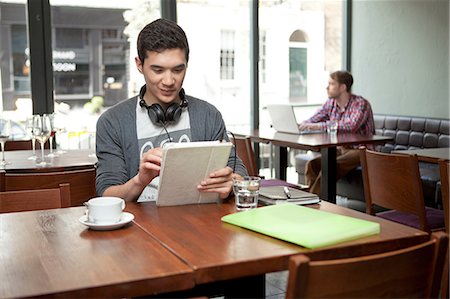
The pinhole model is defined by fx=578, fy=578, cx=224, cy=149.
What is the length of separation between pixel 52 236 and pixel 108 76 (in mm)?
4052

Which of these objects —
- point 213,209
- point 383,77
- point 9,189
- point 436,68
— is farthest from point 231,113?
point 213,209

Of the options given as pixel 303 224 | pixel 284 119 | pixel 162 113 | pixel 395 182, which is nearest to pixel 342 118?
pixel 284 119

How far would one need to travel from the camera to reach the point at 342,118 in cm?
514

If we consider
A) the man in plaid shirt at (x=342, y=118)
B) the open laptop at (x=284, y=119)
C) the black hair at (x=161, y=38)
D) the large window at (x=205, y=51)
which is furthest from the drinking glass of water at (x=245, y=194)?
the large window at (x=205, y=51)

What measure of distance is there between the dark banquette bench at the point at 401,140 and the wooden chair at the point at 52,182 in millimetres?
3058

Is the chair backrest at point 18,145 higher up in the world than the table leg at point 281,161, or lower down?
higher up

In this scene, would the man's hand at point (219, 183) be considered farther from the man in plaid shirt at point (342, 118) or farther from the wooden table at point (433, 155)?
the man in plaid shirt at point (342, 118)

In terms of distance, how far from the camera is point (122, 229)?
5.13ft

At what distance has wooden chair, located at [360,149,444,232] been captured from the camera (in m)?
2.80

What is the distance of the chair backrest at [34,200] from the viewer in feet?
6.45

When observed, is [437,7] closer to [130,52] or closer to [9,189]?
[130,52]

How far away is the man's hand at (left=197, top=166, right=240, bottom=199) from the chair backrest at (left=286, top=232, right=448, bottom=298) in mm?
651

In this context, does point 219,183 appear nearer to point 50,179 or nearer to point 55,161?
point 50,179

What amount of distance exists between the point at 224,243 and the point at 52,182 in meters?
1.47
